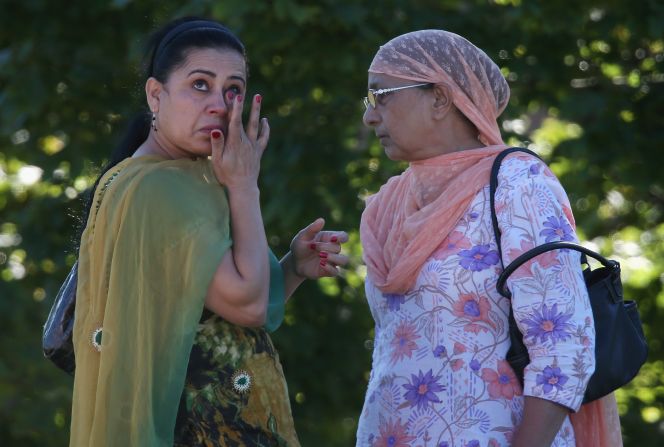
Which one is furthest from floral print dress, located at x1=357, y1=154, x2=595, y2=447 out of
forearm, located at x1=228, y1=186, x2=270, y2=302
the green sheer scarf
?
the green sheer scarf

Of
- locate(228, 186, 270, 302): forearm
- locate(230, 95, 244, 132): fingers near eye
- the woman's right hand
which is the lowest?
locate(228, 186, 270, 302): forearm

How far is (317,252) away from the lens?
10.4 feet

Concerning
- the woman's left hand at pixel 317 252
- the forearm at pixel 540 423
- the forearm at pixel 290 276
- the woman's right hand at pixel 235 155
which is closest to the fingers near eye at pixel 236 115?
the woman's right hand at pixel 235 155

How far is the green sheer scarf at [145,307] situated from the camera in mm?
2623

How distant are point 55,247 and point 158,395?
189 inches

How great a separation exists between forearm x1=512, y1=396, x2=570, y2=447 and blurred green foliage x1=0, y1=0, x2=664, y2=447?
11.5 ft

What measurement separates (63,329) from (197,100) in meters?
0.63

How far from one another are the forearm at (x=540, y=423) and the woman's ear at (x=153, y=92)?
3.65 feet

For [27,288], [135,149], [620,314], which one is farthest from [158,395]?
[27,288]

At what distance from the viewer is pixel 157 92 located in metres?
2.86

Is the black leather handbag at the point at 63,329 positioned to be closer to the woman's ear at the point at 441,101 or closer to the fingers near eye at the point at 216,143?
the fingers near eye at the point at 216,143

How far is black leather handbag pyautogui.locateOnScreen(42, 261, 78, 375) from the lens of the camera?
2.87 meters

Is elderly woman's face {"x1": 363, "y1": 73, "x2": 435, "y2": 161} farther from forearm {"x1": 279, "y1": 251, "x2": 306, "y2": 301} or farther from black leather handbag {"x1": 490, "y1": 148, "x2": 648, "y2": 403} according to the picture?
forearm {"x1": 279, "y1": 251, "x2": 306, "y2": 301}

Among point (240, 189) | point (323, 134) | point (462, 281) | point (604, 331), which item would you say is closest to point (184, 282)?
point (240, 189)
